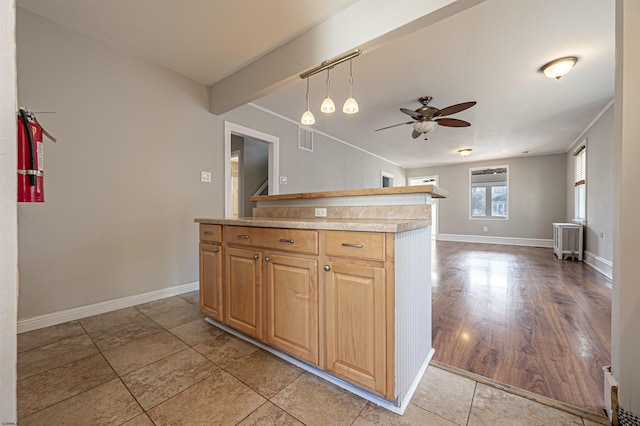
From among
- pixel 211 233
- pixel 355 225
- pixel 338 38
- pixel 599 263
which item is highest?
pixel 338 38

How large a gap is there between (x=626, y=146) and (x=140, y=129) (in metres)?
3.64

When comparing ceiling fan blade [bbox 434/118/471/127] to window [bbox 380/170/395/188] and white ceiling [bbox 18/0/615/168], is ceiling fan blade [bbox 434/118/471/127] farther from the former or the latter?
window [bbox 380/170/395/188]

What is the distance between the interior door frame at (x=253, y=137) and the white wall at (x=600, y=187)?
16.4 ft

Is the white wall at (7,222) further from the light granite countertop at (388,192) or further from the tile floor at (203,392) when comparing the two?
the light granite countertop at (388,192)

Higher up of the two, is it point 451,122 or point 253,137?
point 451,122

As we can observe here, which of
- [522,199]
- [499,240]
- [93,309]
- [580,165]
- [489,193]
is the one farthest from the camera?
[489,193]

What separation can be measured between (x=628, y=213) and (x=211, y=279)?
8.30 feet

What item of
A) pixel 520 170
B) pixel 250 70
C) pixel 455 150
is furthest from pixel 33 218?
pixel 520 170


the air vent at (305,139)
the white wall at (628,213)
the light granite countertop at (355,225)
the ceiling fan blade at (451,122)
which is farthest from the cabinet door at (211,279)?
the ceiling fan blade at (451,122)

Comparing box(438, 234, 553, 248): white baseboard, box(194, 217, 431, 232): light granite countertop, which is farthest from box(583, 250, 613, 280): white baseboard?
box(194, 217, 431, 232): light granite countertop

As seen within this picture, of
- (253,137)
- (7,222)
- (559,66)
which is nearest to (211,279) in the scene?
(7,222)

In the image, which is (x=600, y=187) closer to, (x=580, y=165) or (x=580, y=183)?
(x=580, y=183)

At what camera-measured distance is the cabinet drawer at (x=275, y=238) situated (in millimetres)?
1484

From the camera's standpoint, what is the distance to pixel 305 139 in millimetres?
4793
